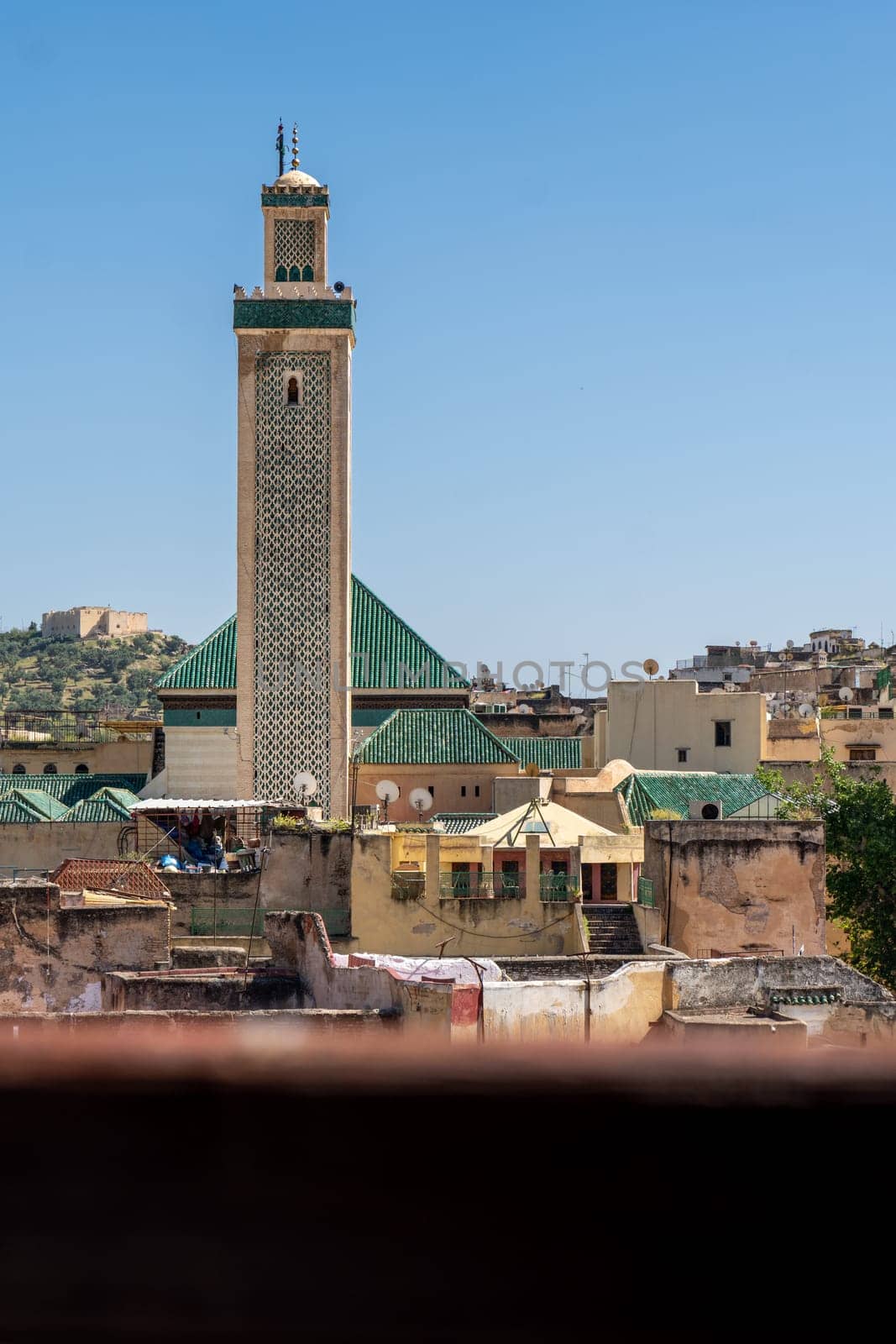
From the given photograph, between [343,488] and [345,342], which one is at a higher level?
[345,342]

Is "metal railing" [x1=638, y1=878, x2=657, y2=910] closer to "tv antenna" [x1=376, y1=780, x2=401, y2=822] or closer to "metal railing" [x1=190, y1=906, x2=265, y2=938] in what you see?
"metal railing" [x1=190, y1=906, x2=265, y2=938]

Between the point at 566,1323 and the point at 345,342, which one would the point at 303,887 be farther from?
the point at 566,1323

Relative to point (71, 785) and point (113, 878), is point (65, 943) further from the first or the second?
point (71, 785)

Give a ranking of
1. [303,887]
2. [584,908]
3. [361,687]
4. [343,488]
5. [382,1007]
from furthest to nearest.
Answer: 1. [361,687]
2. [343,488]
3. [303,887]
4. [584,908]
5. [382,1007]

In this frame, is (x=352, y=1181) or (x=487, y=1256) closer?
(x=487, y=1256)

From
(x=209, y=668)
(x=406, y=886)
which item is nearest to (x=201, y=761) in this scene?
(x=209, y=668)

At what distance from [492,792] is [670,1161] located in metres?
21.1

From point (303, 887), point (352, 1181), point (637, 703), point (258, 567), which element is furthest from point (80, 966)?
point (637, 703)

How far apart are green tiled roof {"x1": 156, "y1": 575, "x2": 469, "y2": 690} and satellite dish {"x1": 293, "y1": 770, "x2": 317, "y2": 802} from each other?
2.15 meters

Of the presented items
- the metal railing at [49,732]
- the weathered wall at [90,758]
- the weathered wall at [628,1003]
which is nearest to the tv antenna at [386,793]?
the weathered wall at [90,758]

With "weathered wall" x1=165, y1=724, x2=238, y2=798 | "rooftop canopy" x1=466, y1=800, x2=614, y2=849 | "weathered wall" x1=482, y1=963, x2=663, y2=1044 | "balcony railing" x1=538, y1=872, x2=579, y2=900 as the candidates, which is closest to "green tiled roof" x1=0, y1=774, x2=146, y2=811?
"weathered wall" x1=165, y1=724, x2=238, y2=798

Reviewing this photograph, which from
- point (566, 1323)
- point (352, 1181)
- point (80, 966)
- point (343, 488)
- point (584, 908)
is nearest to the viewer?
point (566, 1323)

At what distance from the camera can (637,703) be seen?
25625mm

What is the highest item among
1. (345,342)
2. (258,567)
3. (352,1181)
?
(345,342)
